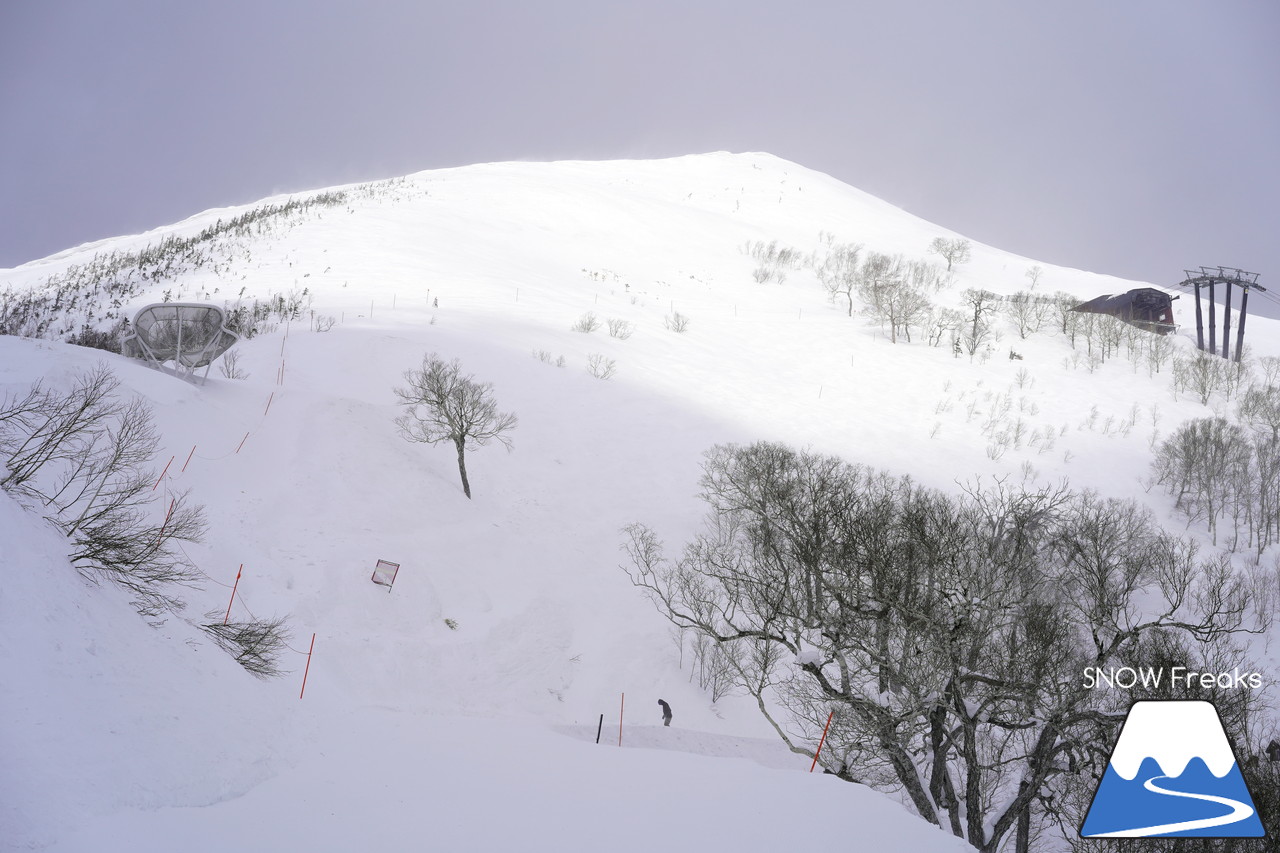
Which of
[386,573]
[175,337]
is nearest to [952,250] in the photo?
[386,573]

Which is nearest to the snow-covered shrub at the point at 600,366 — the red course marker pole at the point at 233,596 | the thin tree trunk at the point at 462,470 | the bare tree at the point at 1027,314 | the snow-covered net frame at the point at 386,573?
the thin tree trunk at the point at 462,470

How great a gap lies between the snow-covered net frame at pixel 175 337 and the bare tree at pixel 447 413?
8817 millimetres

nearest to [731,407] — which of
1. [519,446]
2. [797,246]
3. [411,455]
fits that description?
[519,446]

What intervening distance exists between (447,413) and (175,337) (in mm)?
13327

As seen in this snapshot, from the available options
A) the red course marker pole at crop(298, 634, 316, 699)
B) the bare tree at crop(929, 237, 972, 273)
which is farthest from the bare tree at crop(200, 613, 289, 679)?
the bare tree at crop(929, 237, 972, 273)

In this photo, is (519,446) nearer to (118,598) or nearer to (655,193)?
(118,598)

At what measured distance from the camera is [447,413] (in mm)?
28672

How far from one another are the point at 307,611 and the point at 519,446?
1543 centimetres

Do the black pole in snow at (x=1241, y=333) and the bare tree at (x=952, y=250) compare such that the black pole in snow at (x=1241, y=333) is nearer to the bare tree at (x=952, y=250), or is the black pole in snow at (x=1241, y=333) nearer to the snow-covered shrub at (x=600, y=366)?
the bare tree at (x=952, y=250)

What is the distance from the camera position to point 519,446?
33.9 metres

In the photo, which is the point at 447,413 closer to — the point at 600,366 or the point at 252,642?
the point at 252,642

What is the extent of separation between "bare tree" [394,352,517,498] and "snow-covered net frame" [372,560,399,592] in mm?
6952

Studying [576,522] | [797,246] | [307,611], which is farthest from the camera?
[797,246]

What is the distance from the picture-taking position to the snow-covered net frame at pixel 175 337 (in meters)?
29.0
